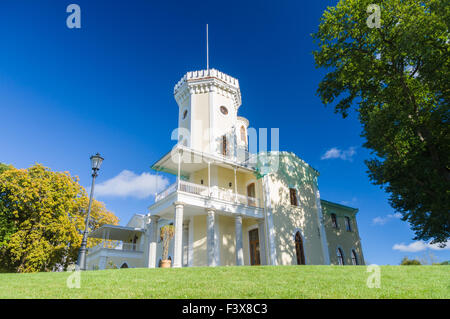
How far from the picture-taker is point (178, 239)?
15281mm

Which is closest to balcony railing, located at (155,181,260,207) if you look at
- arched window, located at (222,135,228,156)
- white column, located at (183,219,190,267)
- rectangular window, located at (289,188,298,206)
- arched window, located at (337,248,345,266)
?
white column, located at (183,219,190,267)

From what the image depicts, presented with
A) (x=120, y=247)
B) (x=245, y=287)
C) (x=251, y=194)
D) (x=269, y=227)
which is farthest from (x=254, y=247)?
(x=120, y=247)

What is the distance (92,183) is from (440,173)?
1603cm

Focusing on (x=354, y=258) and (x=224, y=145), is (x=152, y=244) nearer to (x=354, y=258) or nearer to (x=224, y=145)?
(x=224, y=145)

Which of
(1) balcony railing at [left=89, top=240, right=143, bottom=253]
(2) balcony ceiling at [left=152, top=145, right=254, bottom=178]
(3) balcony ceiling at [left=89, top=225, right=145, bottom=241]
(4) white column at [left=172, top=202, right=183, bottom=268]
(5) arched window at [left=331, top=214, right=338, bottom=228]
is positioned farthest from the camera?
(3) balcony ceiling at [left=89, top=225, right=145, bottom=241]

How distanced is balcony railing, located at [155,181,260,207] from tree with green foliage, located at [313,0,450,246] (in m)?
8.13

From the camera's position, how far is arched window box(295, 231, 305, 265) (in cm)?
2033

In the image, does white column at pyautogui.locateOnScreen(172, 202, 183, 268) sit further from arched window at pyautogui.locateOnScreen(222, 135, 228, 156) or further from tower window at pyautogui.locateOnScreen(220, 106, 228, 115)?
tower window at pyautogui.locateOnScreen(220, 106, 228, 115)

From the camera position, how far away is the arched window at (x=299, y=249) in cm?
2033

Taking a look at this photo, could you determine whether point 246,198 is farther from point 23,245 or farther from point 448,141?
point 23,245

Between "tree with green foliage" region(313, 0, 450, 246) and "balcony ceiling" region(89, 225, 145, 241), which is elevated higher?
"tree with green foliage" region(313, 0, 450, 246)

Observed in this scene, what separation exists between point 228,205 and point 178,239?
4.31 m
